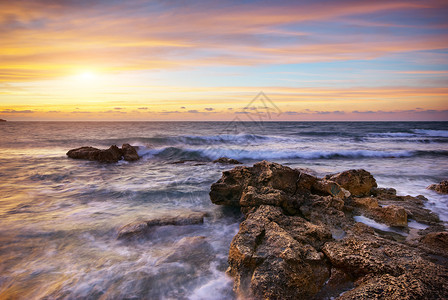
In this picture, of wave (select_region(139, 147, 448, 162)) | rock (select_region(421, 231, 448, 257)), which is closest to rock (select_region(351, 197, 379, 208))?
rock (select_region(421, 231, 448, 257))

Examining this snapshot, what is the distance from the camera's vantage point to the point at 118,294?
3305mm

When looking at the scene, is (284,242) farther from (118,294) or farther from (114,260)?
(114,260)

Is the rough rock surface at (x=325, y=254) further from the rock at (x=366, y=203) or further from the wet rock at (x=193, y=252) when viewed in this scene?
the wet rock at (x=193, y=252)

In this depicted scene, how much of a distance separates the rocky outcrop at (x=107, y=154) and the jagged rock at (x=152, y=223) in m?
8.78

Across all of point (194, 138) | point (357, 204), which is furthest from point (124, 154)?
point (194, 138)

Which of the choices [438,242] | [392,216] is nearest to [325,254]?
[438,242]

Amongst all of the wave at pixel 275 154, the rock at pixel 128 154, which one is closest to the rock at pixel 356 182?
the wave at pixel 275 154

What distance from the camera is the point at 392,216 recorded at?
4.75 m

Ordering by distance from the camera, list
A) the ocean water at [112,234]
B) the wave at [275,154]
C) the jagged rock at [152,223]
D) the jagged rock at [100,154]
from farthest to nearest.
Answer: the wave at [275,154] < the jagged rock at [100,154] < the jagged rock at [152,223] < the ocean water at [112,234]

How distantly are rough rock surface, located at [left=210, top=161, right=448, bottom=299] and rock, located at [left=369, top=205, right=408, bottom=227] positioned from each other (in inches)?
0.6

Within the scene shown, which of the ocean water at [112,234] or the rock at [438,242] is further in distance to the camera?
the rock at [438,242]

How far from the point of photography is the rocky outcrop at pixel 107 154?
13.1m

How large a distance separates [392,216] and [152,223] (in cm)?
479

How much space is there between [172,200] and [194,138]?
22.2 metres
